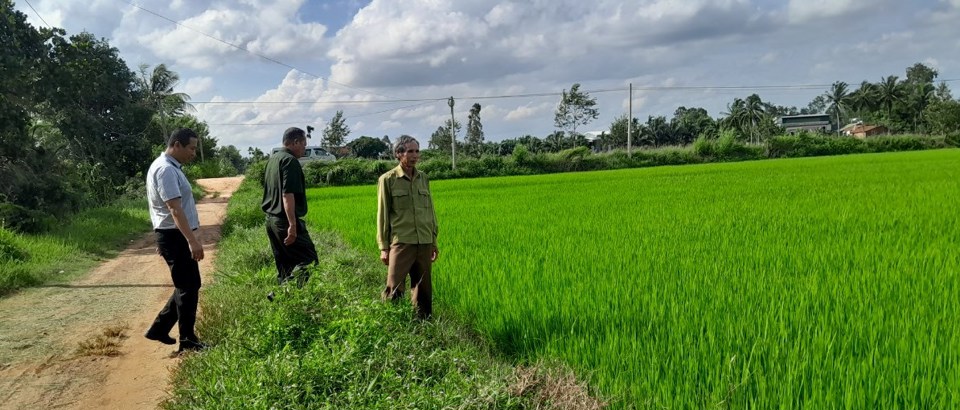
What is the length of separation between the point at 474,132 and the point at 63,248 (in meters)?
43.8

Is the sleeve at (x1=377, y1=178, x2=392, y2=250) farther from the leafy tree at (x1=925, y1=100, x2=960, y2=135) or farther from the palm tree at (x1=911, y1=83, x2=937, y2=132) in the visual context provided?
the palm tree at (x1=911, y1=83, x2=937, y2=132)

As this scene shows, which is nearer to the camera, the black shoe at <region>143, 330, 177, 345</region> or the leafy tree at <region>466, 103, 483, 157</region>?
the black shoe at <region>143, 330, 177, 345</region>

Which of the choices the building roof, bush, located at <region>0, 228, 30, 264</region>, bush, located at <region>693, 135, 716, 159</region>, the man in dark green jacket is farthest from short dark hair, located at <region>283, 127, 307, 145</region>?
the building roof

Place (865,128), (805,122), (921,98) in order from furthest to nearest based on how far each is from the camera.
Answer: (805,122) < (865,128) < (921,98)

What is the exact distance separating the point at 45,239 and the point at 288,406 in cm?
807

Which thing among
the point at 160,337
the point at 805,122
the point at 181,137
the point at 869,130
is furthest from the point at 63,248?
the point at 805,122

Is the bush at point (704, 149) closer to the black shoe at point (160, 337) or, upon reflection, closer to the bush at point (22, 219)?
the bush at point (22, 219)

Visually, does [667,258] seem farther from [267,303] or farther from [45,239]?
[45,239]

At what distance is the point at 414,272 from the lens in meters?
4.02

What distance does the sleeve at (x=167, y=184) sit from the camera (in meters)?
3.72

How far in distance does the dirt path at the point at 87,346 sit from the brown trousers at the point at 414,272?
147cm

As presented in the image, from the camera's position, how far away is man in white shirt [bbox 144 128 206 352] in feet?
12.3

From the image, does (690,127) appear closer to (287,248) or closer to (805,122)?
(805,122)

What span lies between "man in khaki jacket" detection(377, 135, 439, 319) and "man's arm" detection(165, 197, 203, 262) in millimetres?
1206
